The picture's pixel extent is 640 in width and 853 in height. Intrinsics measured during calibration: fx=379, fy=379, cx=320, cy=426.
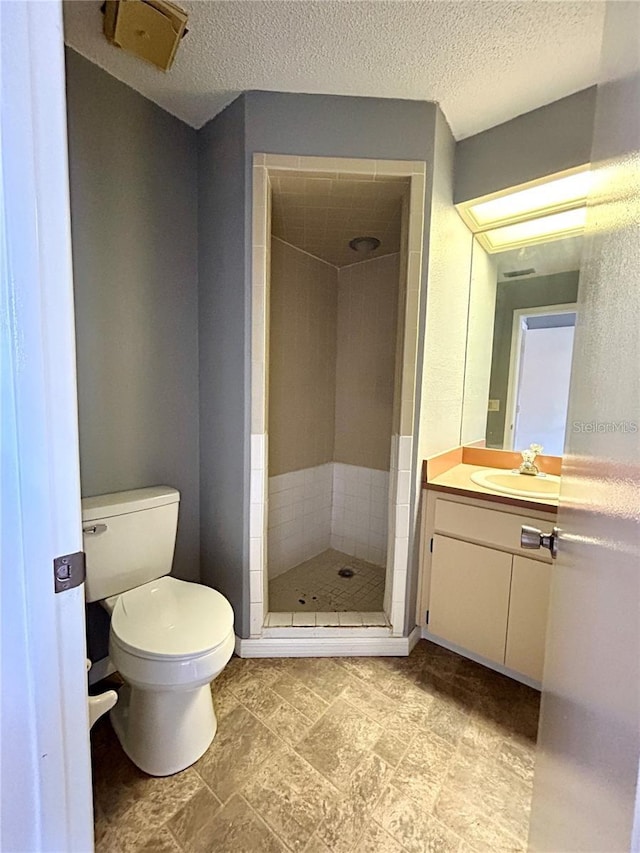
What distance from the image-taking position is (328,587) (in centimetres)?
235

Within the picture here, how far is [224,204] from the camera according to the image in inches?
64.0

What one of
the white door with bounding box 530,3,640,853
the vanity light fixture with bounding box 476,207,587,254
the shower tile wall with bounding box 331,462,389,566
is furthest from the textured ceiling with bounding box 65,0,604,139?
the shower tile wall with bounding box 331,462,389,566

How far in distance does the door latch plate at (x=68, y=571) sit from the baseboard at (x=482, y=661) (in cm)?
172

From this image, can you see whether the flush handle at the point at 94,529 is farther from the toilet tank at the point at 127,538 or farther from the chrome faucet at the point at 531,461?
the chrome faucet at the point at 531,461

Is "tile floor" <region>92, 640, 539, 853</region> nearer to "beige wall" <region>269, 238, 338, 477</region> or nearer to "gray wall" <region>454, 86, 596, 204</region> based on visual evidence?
"beige wall" <region>269, 238, 338, 477</region>

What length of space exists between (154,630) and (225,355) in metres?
1.07

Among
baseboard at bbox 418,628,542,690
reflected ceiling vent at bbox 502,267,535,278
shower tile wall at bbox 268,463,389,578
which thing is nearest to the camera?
baseboard at bbox 418,628,542,690

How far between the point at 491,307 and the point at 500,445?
0.75 m

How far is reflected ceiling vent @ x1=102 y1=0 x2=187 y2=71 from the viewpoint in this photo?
44.4 inches

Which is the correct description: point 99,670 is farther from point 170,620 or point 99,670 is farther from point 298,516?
point 298,516

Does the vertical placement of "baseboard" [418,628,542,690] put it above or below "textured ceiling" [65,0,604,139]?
below

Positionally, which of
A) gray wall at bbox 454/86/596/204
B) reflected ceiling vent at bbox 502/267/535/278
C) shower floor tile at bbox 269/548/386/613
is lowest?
shower floor tile at bbox 269/548/386/613

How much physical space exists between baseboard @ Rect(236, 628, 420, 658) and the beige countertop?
0.74 metres

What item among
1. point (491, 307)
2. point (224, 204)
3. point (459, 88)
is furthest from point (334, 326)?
point (459, 88)
